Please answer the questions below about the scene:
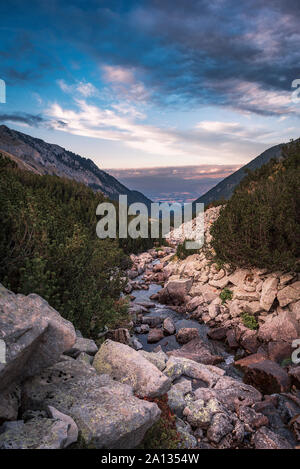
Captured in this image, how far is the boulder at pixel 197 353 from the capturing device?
26.1 ft

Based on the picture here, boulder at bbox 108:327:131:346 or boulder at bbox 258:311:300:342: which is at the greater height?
boulder at bbox 108:327:131:346

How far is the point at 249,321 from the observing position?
9.79 metres

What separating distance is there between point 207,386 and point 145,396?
7.60 ft

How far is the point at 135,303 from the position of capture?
43.4ft

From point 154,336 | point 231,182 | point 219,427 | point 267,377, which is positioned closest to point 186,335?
point 154,336

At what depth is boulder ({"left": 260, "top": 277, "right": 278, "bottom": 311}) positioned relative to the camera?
9652mm

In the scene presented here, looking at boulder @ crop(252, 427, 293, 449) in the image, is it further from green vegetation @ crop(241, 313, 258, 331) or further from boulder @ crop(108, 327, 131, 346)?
green vegetation @ crop(241, 313, 258, 331)

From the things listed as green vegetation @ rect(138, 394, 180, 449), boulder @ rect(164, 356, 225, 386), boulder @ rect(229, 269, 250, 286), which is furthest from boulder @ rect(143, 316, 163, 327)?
green vegetation @ rect(138, 394, 180, 449)

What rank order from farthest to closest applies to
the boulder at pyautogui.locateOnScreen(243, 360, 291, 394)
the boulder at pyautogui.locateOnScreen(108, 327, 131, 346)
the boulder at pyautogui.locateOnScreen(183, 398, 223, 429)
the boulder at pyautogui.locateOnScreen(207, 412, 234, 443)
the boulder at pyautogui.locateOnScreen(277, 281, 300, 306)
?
the boulder at pyautogui.locateOnScreen(277, 281, 300, 306)
the boulder at pyautogui.locateOnScreen(108, 327, 131, 346)
the boulder at pyautogui.locateOnScreen(243, 360, 291, 394)
the boulder at pyautogui.locateOnScreen(183, 398, 223, 429)
the boulder at pyautogui.locateOnScreen(207, 412, 234, 443)

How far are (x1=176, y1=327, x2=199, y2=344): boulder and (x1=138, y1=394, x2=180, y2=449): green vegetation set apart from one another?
5.31 m

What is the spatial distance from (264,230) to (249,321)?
3.35m

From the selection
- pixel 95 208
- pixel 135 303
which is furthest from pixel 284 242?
pixel 95 208

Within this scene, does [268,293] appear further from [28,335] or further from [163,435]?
[28,335]
